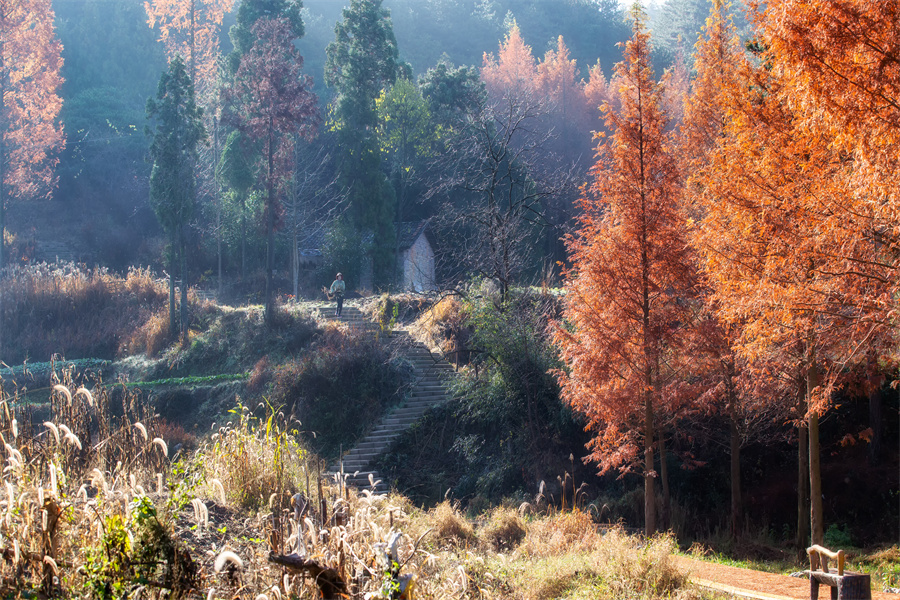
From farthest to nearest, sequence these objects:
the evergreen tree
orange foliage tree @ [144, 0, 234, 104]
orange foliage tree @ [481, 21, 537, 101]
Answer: orange foliage tree @ [481, 21, 537, 101]
orange foliage tree @ [144, 0, 234, 104]
the evergreen tree

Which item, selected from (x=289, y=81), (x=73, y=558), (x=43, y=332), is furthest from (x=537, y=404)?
(x=43, y=332)

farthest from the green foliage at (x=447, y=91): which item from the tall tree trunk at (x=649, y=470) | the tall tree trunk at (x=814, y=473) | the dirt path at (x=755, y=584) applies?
the dirt path at (x=755, y=584)

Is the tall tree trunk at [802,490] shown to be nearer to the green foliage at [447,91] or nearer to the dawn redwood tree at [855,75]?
the dawn redwood tree at [855,75]

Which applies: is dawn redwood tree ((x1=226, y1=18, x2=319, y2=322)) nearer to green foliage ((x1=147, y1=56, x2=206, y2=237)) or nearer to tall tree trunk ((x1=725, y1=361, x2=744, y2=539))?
green foliage ((x1=147, y1=56, x2=206, y2=237))

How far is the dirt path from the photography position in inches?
259

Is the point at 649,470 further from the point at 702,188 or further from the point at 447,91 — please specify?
the point at 447,91

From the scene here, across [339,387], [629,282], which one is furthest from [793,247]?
[339,387]

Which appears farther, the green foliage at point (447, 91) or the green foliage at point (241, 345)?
the green foliage at point (447, 91)

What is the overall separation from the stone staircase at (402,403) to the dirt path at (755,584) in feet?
31.4

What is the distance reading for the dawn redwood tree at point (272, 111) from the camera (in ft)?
86.4

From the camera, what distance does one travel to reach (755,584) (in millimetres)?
7199

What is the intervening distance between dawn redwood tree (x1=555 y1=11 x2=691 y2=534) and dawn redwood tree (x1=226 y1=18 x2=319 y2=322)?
641 inches

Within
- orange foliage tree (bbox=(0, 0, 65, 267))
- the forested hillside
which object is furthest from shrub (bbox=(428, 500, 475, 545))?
orange foliage tree (bbox=(0, 0, 65, 267))

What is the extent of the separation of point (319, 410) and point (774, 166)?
14.8m
